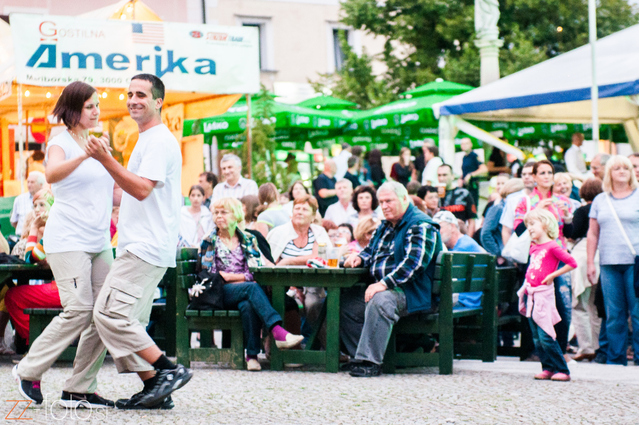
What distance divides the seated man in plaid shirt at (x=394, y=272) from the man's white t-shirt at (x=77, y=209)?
2512mm

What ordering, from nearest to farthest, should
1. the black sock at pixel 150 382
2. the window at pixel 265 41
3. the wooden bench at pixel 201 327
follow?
1. the black sock at pixel 150 382
2. the wooden bench at pixel 201 327
3. the window at pixel 265 41

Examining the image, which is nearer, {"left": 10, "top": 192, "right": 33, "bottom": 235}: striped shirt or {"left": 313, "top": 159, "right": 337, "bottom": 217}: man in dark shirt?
{"left": 10, "top": 192, "right": 33, "bottom": 235}: striped shirt

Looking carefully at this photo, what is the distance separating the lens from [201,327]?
812 centimetres

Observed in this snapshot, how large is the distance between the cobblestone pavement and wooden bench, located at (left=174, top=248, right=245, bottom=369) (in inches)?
5.9

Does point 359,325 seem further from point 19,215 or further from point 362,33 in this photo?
point 362,33

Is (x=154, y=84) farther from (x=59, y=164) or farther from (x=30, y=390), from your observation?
(x=30, y=390)

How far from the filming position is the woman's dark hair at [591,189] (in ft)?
31.4

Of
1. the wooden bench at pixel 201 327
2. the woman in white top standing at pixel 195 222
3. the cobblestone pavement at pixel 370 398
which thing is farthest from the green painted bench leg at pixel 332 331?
the woman in white top standing at pixel 195 222

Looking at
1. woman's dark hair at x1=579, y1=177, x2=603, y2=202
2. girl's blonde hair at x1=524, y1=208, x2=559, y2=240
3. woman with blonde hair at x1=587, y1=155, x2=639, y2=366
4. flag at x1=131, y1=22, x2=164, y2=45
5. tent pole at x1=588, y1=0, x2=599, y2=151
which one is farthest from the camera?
flag at x1=131, y1=22, x2=164, y2=45

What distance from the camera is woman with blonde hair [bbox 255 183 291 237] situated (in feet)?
33.8

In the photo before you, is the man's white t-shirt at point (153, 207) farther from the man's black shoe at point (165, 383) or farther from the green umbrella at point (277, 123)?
the green umbrella at point (277, 123)

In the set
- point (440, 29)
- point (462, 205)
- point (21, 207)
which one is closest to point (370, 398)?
point (462, 205)

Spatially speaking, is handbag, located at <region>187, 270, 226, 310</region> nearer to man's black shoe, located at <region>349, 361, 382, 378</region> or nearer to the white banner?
man's black shoe, located at <region>349, 361, 382, 378</region>

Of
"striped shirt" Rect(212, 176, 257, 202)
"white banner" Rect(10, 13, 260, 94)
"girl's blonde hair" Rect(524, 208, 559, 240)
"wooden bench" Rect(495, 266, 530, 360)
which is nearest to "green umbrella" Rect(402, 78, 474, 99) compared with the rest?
"white banner" Rect(10, 13, 260, 94)
